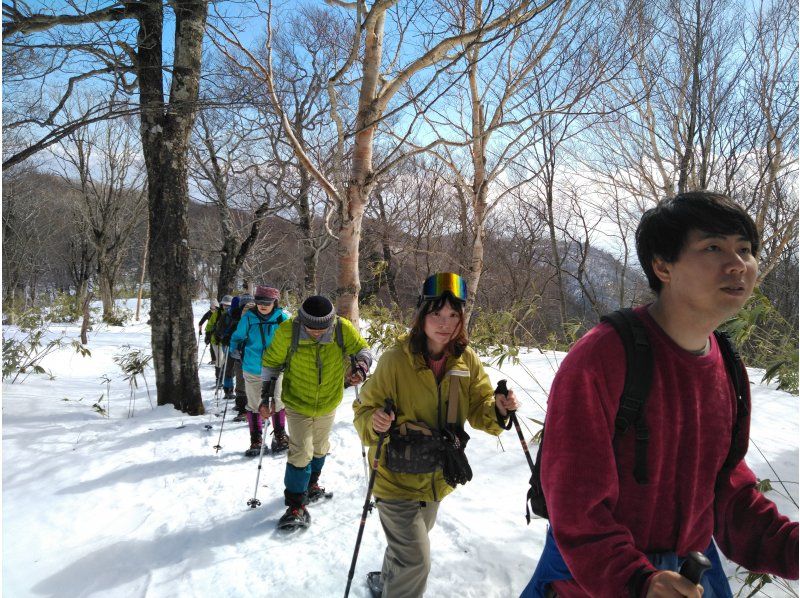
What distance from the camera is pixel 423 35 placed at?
5.29m

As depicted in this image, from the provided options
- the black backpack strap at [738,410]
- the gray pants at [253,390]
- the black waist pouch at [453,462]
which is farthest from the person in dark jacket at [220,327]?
the black backpack strap at [738,410]

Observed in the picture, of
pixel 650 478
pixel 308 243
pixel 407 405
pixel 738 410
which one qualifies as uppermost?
pixel 308 243

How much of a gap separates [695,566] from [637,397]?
37 centimetres

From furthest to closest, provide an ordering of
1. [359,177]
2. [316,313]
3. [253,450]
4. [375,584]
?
[359,177] → [253,450] → [316,313] → [375,584]

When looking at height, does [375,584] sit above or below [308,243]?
below

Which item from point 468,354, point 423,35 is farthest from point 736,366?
point 423,35

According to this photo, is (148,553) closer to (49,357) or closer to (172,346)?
(172,346)

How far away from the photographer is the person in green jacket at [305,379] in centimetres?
361

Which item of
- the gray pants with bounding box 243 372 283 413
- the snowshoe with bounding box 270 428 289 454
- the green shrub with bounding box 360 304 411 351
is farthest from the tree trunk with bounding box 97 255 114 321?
the snowshoe with bounding box 270 428 289 454

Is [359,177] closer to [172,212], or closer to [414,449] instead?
[172,212]

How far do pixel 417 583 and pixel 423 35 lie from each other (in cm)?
573

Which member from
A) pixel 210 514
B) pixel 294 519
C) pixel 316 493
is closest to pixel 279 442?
pixel 316 493

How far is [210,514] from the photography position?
3.75 metres

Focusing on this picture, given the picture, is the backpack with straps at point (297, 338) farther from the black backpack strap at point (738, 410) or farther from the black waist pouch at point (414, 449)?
the black backpack strap at point (738, 410)
